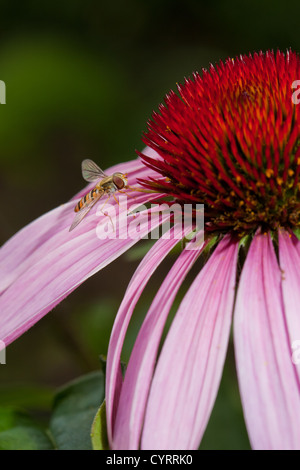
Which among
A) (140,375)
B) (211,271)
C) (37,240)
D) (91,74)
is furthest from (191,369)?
(91,74)

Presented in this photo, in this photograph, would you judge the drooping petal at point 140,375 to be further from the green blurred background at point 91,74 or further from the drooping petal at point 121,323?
the green blurred background at point 91,74

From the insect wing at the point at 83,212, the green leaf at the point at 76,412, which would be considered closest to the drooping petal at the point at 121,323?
the insect wing at the point at 83,212

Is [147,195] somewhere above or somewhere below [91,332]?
above

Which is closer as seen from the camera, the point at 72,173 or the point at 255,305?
the point at 255,305

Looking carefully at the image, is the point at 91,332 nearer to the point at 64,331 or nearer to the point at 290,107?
the point at 64,331

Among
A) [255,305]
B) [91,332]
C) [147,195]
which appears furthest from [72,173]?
[255,305]
